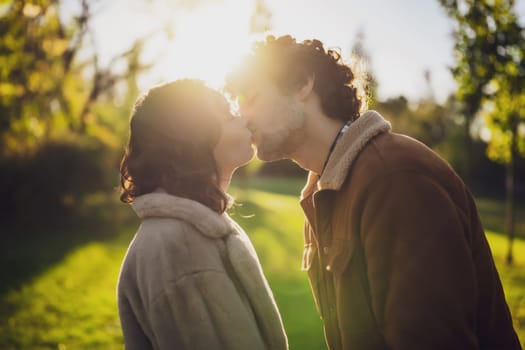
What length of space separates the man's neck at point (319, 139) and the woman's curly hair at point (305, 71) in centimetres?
5

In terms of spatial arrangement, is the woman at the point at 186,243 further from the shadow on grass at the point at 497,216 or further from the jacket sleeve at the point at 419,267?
the shadow on grass at the point at 497,216

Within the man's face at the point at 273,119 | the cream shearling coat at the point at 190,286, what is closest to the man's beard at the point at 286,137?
the man's face at the point at 273,119

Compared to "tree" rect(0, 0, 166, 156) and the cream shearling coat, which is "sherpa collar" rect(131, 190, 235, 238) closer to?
the cream shearling coat

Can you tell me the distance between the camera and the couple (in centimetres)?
203

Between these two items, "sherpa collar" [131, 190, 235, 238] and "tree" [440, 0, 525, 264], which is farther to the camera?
"tree" [440, 0, 525, 264]

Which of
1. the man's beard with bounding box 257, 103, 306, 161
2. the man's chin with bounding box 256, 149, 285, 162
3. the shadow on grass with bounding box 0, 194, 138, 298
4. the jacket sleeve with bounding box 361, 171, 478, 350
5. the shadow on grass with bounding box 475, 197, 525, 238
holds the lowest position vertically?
the shadow on grass with bounding box 475, 197, 525, 238

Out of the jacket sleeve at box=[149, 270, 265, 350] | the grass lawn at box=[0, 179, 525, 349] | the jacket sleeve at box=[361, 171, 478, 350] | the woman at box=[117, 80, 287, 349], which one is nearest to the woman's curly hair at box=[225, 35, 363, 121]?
the woman at box=[117, 80, 287, 349]

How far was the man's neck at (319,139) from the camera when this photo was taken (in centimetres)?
277

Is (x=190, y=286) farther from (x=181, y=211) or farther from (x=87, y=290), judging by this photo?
(x=87, y=290)

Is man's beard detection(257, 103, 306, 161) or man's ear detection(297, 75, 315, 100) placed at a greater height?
man's ear detection(297, 75, 315, 100)

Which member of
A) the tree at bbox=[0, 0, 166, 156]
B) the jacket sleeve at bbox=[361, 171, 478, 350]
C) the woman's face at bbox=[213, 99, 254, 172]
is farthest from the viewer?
the tree at bbox=[0, 0, 166, 156]

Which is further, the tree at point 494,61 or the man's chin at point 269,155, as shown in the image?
the tree at point 494,61

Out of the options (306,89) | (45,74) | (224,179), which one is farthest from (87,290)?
(45,74)

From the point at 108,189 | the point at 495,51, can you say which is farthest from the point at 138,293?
the point at 108,189
